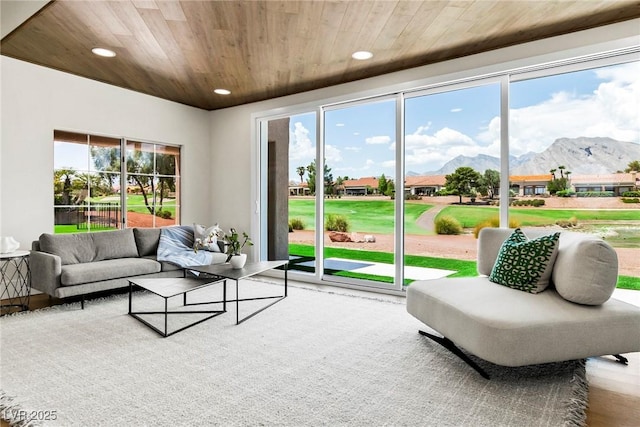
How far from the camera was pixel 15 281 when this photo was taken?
4090mm

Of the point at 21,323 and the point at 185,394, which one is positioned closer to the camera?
the point at 185,394

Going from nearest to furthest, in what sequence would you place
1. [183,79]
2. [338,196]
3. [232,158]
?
[183,79]
[338,196]
[232,158]

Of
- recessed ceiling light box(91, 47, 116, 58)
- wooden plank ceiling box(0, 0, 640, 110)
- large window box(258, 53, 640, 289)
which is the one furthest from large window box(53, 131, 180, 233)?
large window box(258, 53, 640, 289)

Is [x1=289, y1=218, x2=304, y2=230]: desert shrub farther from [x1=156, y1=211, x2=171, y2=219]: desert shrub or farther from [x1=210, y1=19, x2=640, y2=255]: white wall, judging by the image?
[x1=156, y1=211, x2=171, y2=219]: desert shrub

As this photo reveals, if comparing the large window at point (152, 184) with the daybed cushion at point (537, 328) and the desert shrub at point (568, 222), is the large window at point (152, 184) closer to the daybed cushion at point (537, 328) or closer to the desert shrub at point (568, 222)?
the daybed cushion at point (537, 328)

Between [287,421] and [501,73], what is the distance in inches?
141

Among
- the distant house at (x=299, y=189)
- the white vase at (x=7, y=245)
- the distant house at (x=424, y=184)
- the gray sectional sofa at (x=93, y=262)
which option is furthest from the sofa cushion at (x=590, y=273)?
the white vase at (x=7, y=245)

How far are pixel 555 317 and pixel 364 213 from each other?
9.13 feet

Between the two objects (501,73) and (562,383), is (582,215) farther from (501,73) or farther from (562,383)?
(562,383)

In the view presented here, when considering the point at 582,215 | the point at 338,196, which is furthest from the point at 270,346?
the point at 582,215

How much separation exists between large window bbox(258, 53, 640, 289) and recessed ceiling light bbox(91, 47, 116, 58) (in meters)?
2.28

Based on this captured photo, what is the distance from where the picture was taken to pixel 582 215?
3.46 m

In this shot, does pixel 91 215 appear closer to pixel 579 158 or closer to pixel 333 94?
pixel 333 94

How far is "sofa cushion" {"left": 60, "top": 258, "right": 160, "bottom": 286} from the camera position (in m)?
3.60
